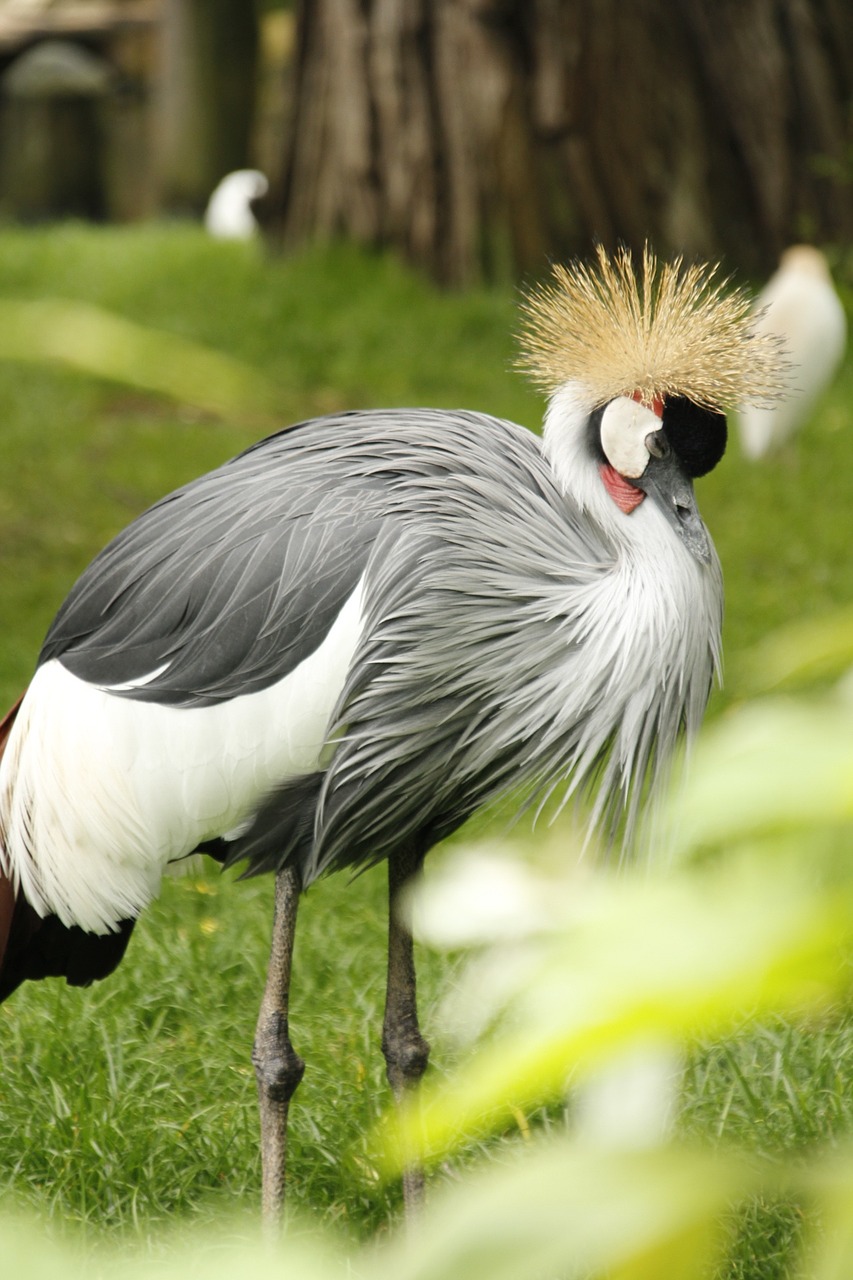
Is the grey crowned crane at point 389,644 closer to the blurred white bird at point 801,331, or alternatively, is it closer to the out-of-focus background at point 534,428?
the out-of-focus background at point 534,428

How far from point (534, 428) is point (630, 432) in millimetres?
3903

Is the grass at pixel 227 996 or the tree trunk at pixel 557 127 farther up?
the tree trunk at pixel 557 127

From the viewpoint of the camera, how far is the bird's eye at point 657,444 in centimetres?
193

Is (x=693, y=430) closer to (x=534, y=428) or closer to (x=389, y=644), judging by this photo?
(x=389, y=644)

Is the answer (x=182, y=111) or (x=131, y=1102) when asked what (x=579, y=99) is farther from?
(x=182, y=111)

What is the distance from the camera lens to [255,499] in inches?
78.8

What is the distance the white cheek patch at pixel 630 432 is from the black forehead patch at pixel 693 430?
0.03m

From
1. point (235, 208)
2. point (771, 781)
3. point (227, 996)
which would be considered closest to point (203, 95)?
point (235, 208)

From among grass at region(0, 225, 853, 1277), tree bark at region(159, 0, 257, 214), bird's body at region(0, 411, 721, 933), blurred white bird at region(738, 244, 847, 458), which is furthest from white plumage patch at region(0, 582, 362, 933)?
tree bark at region(159, 0, 257, 214)

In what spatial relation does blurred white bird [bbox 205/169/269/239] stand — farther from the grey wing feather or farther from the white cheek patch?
the white cheek patch

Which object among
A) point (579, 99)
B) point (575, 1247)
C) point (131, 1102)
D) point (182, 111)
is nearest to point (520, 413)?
point (579, 99)

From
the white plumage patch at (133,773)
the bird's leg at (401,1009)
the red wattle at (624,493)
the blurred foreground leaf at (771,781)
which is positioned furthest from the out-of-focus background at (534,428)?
the red wattle at (624,493)

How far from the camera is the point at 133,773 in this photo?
6.34 feet

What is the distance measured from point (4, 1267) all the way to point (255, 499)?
1.67 metres
